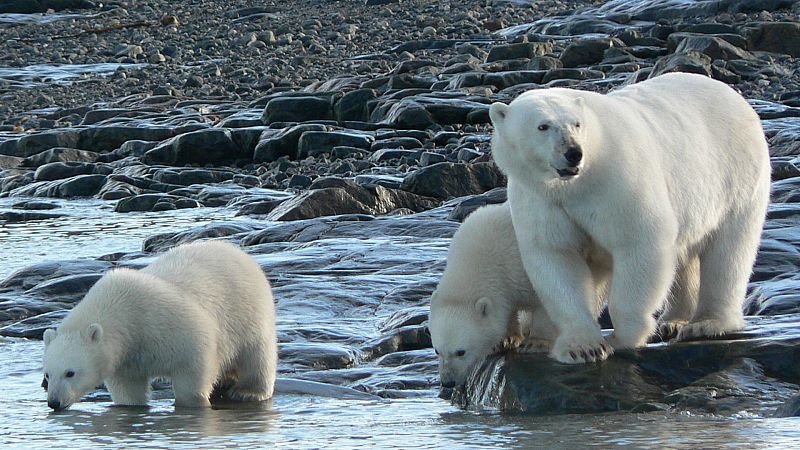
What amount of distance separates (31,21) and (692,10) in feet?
71.8

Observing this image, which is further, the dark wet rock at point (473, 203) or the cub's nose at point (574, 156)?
the dark wet rock at point (473, 203)

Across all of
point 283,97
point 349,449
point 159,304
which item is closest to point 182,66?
point 283,97

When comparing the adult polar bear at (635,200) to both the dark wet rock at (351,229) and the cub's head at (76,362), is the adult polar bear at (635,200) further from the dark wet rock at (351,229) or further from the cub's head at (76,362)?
the dark wet rock at (351,229)

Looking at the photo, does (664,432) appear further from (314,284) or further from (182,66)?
(182,66)

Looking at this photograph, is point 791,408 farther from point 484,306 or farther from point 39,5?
point 39,5

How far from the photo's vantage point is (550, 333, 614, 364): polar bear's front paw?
5664mm

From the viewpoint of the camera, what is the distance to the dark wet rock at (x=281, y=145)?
1720 centimetres

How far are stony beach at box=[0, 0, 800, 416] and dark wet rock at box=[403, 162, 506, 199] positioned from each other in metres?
0.02

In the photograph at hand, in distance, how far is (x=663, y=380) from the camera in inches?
219

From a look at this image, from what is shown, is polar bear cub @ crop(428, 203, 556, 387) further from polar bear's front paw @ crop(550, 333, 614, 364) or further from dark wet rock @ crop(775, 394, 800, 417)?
dark wet rock @ crop(775, 394, 800, 417)

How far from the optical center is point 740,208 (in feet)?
20.4

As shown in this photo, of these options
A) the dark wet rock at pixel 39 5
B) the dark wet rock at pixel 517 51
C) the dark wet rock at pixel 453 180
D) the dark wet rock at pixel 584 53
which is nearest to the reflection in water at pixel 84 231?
the dark wet rock at pixel 453 180

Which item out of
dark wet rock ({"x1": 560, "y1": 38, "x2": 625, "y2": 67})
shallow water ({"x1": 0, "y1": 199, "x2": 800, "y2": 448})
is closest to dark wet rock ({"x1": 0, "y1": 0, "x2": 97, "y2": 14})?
dark wet rock ({"x1": 560, "y1": 38, "x2": 625, "y2": 67})

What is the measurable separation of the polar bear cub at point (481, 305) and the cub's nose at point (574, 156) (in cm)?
119
